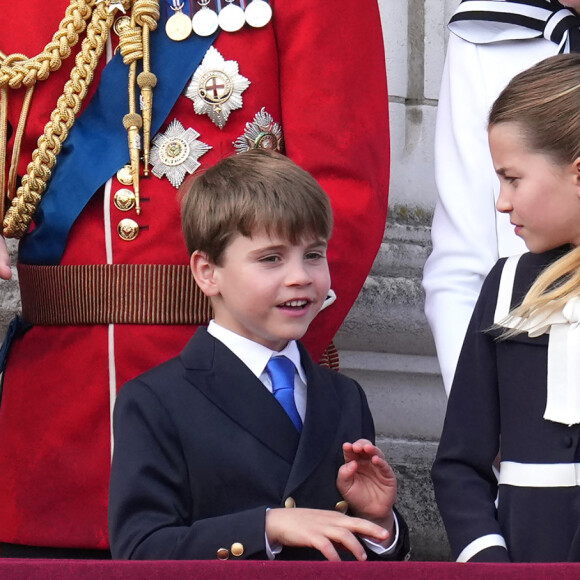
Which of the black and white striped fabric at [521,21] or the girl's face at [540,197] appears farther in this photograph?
the black and white striped fabric at [521,21]

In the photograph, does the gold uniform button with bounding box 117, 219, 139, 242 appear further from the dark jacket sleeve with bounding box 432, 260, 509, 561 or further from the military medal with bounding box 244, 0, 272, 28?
the dark jacket sleeve with bounding box 432, 260, 509, 561

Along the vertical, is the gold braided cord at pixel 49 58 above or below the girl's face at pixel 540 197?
above

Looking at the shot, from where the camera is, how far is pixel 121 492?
79.0 inches

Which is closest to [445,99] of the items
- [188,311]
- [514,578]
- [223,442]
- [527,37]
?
[527,37]

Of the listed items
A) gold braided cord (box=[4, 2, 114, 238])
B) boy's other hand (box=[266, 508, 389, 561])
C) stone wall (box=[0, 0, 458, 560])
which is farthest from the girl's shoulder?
stone wall (box=[0, 0, 458, 560])

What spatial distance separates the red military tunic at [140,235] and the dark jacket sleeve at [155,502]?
215 mm

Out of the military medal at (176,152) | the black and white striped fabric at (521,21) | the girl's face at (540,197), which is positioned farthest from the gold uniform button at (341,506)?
the black and white striped fabric at (521,21)

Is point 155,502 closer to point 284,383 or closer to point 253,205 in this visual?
point 284,383

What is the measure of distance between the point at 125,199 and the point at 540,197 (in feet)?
2.29

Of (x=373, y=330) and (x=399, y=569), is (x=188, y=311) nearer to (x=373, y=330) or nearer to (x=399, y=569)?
(x=399, y=569)

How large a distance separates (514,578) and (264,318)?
2.85 feet

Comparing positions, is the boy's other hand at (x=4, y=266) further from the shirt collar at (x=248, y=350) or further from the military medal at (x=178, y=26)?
the military medal at (x=178, y=26)

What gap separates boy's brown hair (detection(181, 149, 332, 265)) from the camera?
217cm

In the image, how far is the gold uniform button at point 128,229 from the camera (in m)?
2.31
